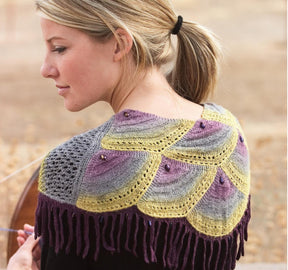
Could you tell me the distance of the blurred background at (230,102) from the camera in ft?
15.6

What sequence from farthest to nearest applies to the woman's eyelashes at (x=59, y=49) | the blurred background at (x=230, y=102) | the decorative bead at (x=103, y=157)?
1. the blurred background at (x=230, y=102)
2. the woman's eyelashes at (x=59, y=49)
3. the decorative bead at (x=103, y=157)

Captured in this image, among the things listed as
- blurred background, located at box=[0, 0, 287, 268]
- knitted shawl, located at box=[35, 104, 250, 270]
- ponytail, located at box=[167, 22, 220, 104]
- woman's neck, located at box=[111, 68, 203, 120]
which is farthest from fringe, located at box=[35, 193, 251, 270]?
blurred background, located at box=[0, 0, 287, 268]

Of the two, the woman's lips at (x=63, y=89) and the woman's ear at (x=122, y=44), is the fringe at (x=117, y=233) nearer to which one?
the woman's lips at (x=63, y=89)

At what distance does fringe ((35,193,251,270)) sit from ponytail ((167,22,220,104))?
568mm

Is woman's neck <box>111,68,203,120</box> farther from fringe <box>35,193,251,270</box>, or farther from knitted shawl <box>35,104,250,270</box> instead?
fringe <box>35,193,251,270</box>

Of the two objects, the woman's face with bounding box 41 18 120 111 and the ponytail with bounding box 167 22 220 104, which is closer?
the woman's face with bounding box 41 18 120 111

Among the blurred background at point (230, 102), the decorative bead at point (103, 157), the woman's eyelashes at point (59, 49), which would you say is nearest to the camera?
the decorative bead at point (103, 157)

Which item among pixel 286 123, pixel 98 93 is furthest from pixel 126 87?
pixel 286 123

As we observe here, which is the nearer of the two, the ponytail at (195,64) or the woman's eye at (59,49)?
the woman's eye at (59,49)

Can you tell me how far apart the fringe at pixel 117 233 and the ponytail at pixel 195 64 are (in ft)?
1.86

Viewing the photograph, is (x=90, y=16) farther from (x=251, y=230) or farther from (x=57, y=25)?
(x=251, y=230)

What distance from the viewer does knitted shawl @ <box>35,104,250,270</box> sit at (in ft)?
5.57

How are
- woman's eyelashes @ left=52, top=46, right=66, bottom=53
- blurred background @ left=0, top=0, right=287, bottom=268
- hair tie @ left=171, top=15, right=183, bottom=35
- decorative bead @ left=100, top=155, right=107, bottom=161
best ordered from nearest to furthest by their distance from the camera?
decorative bead @ left=100, top=155, right=107, bottom=161
woman's eyelashes @ left=52, top=46, right=66, bottom=53
hair tie @ left=171, top=15, right=183, bottom=35
blurred background @ left=0, top=0, right=287, bottom=268

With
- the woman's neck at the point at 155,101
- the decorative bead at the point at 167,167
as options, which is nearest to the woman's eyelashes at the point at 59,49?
the woman's neck at the point at 155,101
